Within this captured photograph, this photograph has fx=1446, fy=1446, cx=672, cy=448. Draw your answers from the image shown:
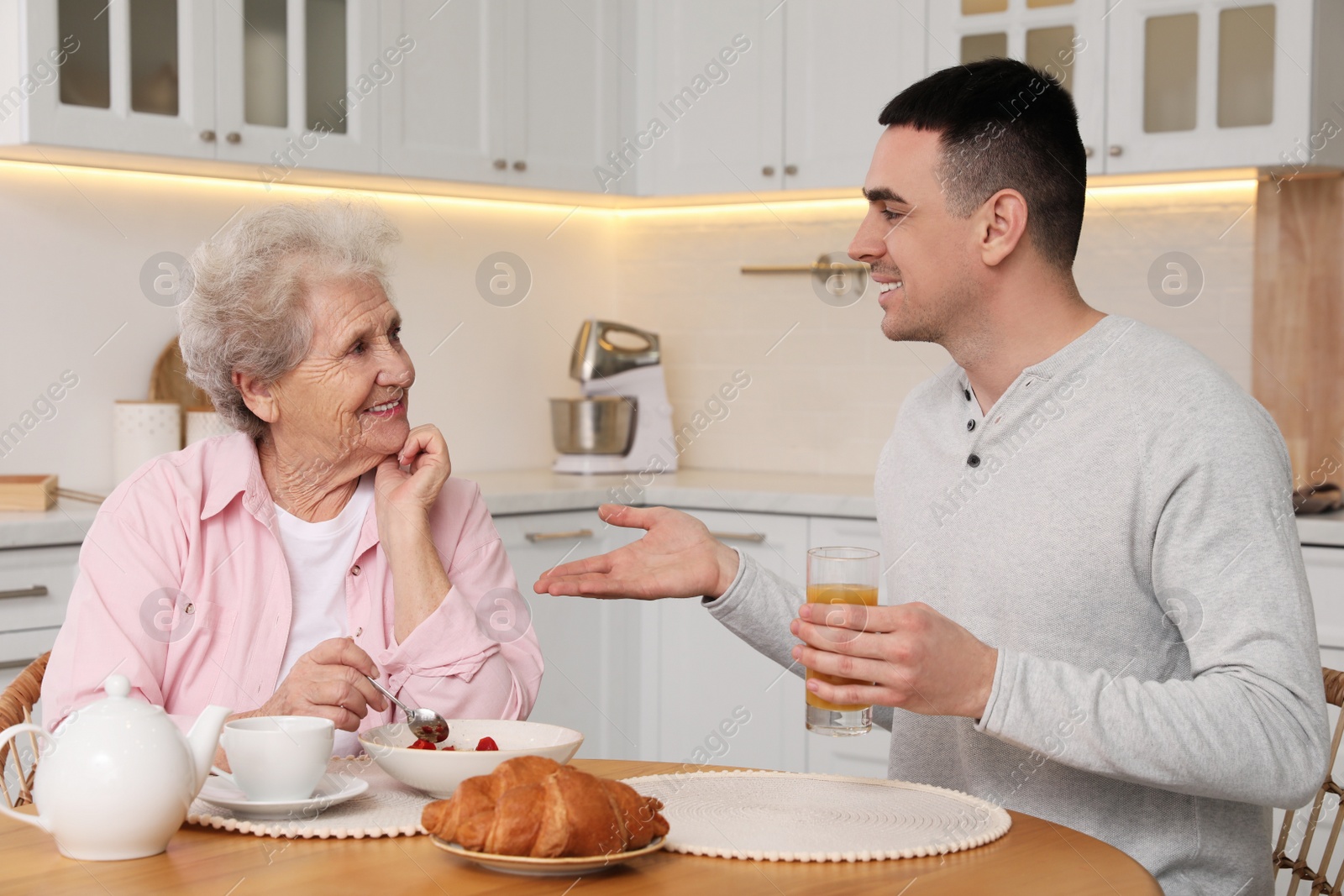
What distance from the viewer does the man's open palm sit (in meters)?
1.53

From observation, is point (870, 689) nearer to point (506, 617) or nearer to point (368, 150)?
point (506, 617)

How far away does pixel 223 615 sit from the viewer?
1.73 meters

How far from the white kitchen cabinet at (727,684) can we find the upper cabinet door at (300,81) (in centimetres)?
122

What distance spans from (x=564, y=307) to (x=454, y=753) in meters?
3.06

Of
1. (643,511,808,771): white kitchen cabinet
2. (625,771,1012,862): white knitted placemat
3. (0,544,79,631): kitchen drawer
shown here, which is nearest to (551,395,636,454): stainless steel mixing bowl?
(643,511,808,771): white kitchen cabinet

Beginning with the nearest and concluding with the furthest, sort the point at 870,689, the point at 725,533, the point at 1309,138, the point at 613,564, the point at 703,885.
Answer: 1. the point at 703,885
2. the point at 870,689
3. the point at 613,564
4. the point at 1309,138
5. the point at 725,533

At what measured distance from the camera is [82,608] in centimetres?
162

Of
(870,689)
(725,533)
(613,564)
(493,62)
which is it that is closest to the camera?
(870,689)

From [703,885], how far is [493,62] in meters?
2.92

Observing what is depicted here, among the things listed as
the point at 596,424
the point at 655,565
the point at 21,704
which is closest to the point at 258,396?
the point at 21,704

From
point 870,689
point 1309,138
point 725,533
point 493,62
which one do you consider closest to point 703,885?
point 870,689

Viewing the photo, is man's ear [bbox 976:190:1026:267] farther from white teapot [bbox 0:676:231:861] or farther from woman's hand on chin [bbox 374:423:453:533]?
white teapot [bbox 0:676:231:861]

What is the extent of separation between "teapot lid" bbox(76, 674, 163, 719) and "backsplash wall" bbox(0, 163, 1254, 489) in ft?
7.15

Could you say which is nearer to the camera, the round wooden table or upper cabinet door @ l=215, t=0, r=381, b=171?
the round wooden table
